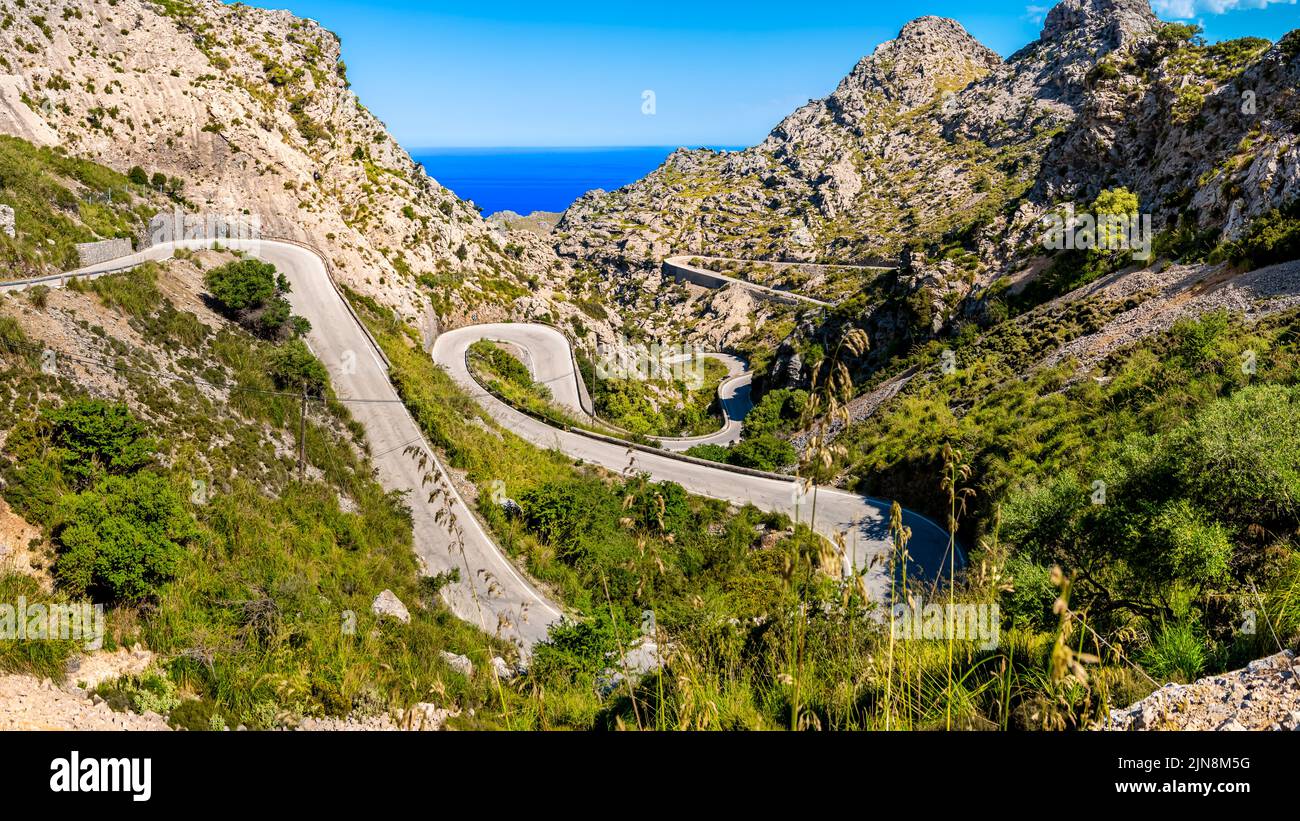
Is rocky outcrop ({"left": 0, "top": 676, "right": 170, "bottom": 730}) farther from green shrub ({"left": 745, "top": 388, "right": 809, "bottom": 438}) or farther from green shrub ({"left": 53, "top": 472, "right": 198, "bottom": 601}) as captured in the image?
green shrub ({"left": 745, "top": 388, "right": 809, "bottom": 438})

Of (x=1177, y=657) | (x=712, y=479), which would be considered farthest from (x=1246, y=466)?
(x=712, y=479)

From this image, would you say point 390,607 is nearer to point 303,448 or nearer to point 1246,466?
point 303,448

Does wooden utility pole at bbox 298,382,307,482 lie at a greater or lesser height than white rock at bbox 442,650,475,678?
greater

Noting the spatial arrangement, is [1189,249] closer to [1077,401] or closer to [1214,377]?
[1077,401]

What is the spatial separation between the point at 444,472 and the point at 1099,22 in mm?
160450

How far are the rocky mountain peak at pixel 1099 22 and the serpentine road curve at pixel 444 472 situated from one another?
13032 centimetres

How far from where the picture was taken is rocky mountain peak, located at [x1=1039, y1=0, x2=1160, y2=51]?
117 m

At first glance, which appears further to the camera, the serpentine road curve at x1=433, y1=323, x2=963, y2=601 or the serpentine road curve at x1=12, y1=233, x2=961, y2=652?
the serpentine road curve at x1=433, y1=323, x2=963, y2=601

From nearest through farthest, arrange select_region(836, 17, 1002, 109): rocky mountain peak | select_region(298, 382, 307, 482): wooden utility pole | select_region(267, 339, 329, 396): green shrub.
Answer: select_region(298, 382, 307, 482): wooden utility pole
select_region(267, 339, 329, 396): green shrub
select_region(836, 17, 1002, 109): rocky mountain peak

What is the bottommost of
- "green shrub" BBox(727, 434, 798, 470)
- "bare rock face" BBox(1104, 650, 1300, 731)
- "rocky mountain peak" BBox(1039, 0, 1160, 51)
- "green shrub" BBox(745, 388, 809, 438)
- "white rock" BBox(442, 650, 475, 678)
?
"white rock" BBox(442, 650, 475, 678)

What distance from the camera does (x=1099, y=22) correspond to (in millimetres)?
125875

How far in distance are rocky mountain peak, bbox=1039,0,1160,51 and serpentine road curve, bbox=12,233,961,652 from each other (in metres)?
130

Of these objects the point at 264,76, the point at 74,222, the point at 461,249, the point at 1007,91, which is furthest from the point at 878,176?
the point at 74,222

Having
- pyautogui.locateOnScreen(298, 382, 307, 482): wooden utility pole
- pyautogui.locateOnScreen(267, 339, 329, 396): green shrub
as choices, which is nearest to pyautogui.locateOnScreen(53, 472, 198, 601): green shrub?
pyautogui.locateOnScreen(298, 382, 307, 482): wooden utility pole
